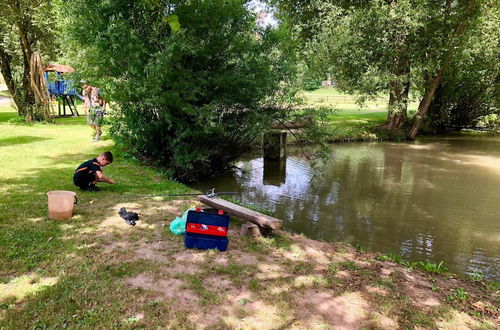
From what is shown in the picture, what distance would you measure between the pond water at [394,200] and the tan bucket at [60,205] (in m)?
3.90

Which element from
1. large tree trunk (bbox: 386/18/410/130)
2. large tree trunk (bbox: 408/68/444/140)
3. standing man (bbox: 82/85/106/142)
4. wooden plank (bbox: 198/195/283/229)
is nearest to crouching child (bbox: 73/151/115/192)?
wooden plank (bbox: 198/195/283/229)

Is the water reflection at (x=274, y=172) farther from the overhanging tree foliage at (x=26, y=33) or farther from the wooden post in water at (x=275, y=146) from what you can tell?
the overhanging tree foliage at (x=26, y=33)

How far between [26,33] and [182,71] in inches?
508

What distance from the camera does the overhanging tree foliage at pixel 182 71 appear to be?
8.56 m

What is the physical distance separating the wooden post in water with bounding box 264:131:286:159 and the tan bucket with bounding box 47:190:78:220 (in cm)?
792

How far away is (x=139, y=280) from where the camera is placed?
4.27 m

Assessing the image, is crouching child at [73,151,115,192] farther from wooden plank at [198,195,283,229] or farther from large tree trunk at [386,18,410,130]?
large tree trunk at [386,18,410,130]

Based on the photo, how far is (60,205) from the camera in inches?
226

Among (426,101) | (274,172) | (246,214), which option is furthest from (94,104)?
(426,101)

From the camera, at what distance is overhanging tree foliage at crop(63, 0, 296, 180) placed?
28.1 feet

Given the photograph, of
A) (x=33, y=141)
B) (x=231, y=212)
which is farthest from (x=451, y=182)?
(x=33, y=141)

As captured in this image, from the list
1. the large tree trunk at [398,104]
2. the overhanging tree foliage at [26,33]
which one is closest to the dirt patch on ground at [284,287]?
the overhanging tree foliage at [26,33]

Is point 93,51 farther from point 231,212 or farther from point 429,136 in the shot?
point 429,136

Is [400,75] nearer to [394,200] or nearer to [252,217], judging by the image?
[394,200]
